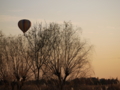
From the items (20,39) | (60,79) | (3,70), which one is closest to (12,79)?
(3,70)

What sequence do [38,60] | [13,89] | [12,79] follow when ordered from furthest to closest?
[13,89]
[12,79]
[38,60]

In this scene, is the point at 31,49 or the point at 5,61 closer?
the point at 31,49

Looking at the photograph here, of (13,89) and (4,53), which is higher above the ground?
(4,53)

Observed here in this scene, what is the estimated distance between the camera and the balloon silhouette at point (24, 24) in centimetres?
4041

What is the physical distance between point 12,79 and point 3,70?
2.39 meters

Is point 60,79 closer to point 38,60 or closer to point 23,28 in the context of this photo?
point 38,60

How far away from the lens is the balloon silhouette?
40406 mm

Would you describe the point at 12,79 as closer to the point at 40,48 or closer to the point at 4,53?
the point at 4,53

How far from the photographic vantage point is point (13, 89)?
47.2 metres

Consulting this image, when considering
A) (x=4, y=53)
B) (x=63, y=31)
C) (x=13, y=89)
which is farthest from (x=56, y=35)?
(x=13, y=89)

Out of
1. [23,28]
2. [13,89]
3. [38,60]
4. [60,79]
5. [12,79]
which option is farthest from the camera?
[13,89]

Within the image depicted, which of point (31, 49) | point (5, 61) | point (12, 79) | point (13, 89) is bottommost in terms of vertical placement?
point (13, 89)

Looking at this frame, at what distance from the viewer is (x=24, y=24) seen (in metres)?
41.3

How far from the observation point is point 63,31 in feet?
113
